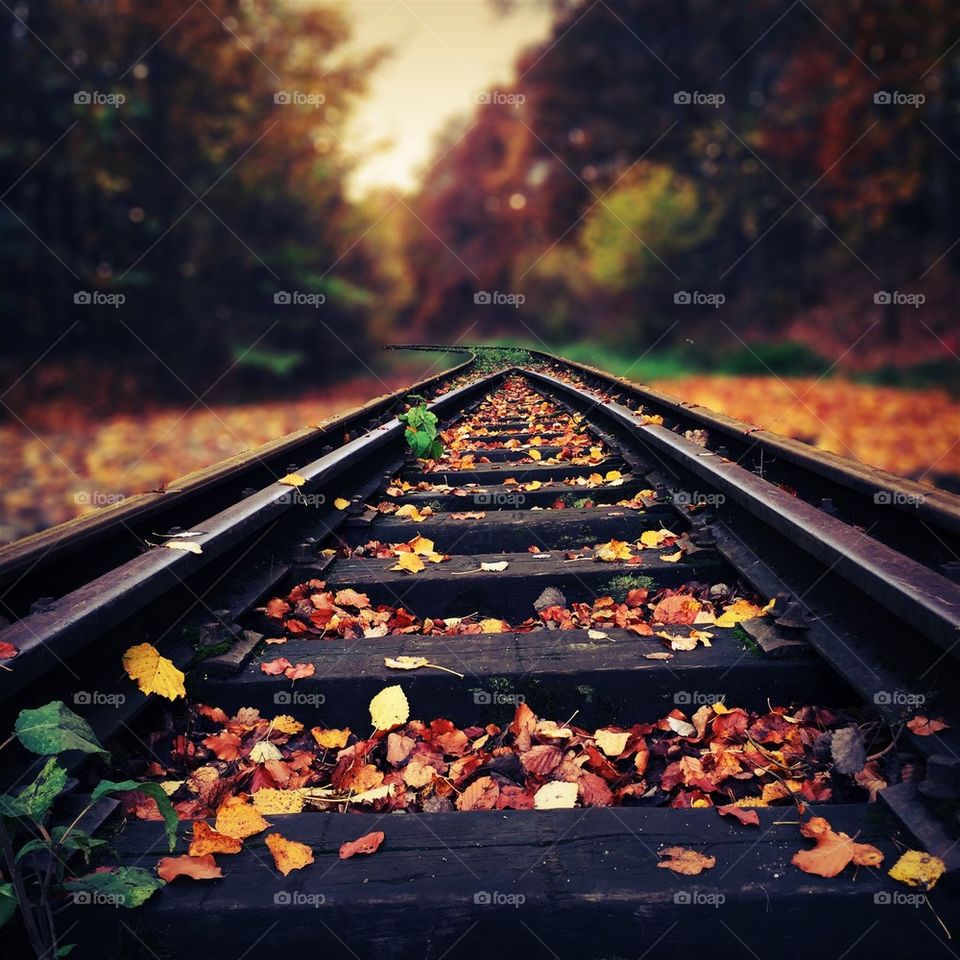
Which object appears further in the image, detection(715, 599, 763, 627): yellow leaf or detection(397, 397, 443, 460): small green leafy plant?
detection(397, 397, 443, 460): small green leafy plant

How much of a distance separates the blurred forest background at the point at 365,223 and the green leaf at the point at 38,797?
521cm

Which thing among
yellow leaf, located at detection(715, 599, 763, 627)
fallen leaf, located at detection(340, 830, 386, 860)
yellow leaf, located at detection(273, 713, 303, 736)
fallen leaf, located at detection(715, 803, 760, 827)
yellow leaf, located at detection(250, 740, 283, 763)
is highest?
yellow leaf, located at detection(715, 599, 763, 627)

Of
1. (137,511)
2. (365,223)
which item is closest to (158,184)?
(365,223)

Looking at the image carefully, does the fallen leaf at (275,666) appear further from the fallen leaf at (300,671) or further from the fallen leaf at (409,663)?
the fallen leaf at (409,663)

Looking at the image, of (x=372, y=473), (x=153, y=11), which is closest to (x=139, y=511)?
(x=372, y=473)

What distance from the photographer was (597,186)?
29844 millimetres

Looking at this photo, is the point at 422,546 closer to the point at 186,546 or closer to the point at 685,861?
the point at 186,546

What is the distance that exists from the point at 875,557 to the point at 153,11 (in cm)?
1545

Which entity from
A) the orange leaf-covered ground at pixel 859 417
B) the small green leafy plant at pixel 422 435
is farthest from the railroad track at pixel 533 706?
the orange leaf-covered ground at pixel 859 417

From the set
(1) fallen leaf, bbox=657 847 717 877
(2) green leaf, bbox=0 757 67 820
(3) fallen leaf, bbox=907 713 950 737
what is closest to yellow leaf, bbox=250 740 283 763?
(2) green leaf, bbox=0 757 67 820

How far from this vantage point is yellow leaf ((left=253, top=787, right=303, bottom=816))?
1593 millimetres

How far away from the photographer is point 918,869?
1.22m

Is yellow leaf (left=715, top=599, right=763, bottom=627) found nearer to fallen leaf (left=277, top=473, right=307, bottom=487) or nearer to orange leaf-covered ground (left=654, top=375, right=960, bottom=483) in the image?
fallen leaf (left=277, top=473, right=307, bottom=487)

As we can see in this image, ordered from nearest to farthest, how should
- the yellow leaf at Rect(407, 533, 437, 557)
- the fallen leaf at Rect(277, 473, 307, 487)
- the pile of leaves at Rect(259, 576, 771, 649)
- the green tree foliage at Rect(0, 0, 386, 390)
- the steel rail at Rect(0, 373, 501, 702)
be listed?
the steel rail at Rect(0, 373, 501, 702) < the pile of leaves at Rect(259, 576, 771, 649) < the fallen leaf at Rect(277, 473, 307, 487) < the yellow leaf at Rect(407, 533, 437, 557) < the green tree foliage at Rect(0, 0, 386, 390)
